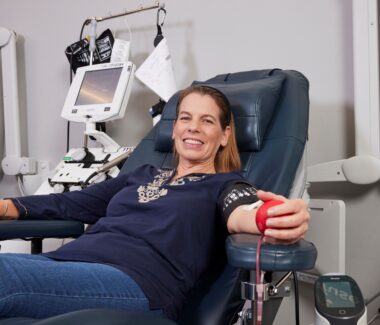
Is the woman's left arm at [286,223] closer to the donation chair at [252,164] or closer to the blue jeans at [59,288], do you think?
the donation chair at [252,164]

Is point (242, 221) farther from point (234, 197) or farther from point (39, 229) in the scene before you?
point (39, 229)

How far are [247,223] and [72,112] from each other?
4.43 ft

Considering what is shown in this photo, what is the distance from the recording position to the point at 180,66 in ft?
7.55

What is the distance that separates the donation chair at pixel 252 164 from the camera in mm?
737

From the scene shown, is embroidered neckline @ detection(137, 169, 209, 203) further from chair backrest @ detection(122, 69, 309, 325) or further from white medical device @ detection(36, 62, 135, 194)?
white medical device @ detection(36, 62, 135, 194)

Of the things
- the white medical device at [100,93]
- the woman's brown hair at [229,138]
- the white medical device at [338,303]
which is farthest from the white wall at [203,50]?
the white medical device at [338,303]

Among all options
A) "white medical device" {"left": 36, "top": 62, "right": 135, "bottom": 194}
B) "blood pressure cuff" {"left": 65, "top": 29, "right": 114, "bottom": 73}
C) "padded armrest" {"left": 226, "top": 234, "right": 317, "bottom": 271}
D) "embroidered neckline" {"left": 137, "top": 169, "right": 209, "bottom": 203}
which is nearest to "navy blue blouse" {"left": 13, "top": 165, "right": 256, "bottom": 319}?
"embroidered neckline" {"left": 137, "top": 169, "right": 209, "bottom": 203}

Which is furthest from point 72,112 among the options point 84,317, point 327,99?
point 84,317

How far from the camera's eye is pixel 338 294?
1028 mm

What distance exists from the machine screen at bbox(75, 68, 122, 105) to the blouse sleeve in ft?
2.05

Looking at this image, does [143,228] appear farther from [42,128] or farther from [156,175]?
[42,128]

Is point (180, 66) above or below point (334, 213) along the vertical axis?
above

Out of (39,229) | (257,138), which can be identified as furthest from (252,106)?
(39,229)

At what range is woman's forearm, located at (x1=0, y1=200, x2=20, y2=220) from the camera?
128 centimetres
